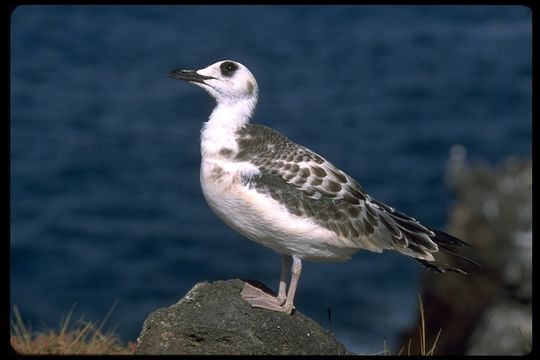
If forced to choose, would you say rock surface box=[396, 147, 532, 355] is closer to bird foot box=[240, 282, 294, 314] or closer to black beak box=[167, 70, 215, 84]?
bird foot box=[240, 282, 294, 314]

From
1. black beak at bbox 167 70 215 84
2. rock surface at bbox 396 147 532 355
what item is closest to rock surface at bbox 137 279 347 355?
black beak at bbox 167 70 215 84

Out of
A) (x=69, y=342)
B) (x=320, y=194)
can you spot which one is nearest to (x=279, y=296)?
(x=320, y=194)

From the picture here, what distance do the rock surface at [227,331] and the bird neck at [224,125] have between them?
1459 millimetres

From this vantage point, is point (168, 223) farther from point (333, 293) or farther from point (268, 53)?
point (268, 53)

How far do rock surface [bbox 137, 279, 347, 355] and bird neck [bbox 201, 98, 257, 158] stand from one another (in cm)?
146

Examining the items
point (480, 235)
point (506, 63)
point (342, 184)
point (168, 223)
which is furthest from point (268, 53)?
point (342, 184)

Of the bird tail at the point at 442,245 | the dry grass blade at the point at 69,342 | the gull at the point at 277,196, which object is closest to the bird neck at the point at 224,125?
the gull at the point at 277,196

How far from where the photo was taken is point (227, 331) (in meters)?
8.54

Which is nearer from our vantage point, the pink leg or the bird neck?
the bird neck

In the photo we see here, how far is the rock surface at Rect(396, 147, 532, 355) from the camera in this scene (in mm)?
15188

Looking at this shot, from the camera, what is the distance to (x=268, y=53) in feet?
126

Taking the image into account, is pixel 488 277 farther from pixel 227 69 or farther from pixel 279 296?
pixel 227 69

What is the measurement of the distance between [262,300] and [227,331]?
1.67 ft

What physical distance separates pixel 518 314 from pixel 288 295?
304 inches
